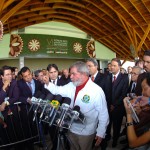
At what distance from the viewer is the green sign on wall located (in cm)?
1928

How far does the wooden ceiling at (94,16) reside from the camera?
55.0ft

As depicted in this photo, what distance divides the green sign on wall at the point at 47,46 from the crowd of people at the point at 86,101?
15.0m

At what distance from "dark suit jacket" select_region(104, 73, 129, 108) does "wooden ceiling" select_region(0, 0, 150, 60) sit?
11.7 m

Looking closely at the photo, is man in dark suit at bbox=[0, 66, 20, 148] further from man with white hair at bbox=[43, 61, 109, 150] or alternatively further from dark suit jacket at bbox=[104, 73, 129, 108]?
dark suit jacket at bbox=[104, 73, 129, 108]

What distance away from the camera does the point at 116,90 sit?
5.07 m

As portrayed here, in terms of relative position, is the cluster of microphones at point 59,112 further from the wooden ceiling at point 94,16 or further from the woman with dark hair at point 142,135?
the wooden ceiling at point 94,16

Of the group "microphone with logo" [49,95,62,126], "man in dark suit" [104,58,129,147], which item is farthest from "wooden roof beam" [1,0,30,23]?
"microphone with logo" [49,95,62,126]

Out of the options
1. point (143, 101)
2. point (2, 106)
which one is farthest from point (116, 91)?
point (143, 101)

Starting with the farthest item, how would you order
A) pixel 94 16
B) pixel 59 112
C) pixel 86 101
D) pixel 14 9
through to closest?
pixel 94 16 → pixel 14 9 → pixel 86 101 → pixel 59 112

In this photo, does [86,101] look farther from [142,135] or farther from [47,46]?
[47,46]

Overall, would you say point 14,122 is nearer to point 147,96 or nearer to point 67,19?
point 147,96

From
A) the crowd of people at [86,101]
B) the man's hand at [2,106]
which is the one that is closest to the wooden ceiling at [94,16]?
the crowd of people at [86,101]

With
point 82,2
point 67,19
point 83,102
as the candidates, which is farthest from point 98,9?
point 83,102

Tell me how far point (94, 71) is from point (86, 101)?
187 centimetres
